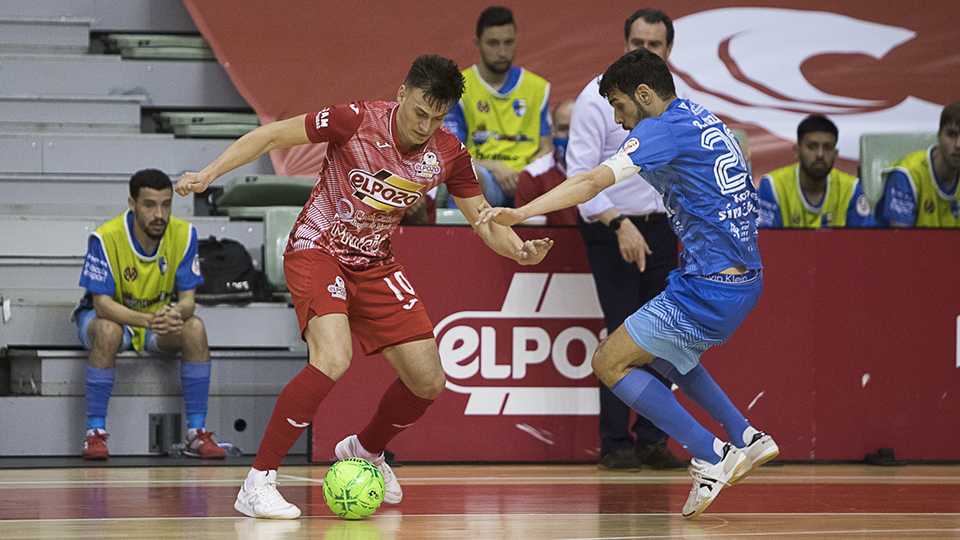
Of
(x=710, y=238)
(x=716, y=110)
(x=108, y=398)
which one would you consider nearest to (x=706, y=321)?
(x=710, y=238)

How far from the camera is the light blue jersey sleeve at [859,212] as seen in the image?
21.2ft

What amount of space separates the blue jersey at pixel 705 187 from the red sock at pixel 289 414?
1.45 metres

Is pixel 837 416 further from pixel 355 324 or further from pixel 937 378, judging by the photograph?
pixel 355 324

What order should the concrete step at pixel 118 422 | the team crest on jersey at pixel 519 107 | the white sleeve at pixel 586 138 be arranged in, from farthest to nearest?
the team crest on jersey at pixel 519 107 → the concrete step at pixel 118 422 → the white sleeve at pixel 586 138

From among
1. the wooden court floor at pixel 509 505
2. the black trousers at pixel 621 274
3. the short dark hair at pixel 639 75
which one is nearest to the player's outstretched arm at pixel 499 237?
the short dark hair at pixel 639 75

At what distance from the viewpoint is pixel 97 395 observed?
5.78 m

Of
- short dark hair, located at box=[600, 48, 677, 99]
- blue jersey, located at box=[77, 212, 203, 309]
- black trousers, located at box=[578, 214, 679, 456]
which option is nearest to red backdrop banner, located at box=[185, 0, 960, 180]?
blue jersey, located at box=[77, 212, 203, 309]

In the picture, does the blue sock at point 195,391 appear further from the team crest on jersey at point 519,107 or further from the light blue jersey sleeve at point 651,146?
the light blue jersey sleeve at point 651,146

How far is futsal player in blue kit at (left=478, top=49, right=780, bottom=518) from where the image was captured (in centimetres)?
383

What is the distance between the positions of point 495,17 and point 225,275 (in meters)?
2.36

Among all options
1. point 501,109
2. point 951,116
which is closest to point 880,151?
point 951,116

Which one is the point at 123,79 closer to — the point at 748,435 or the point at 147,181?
the point at 147,181

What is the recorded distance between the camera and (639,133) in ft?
12.4

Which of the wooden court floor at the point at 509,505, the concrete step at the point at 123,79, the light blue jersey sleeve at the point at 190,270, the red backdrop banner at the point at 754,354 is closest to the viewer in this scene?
the wooden court floor at the point at 509,505
